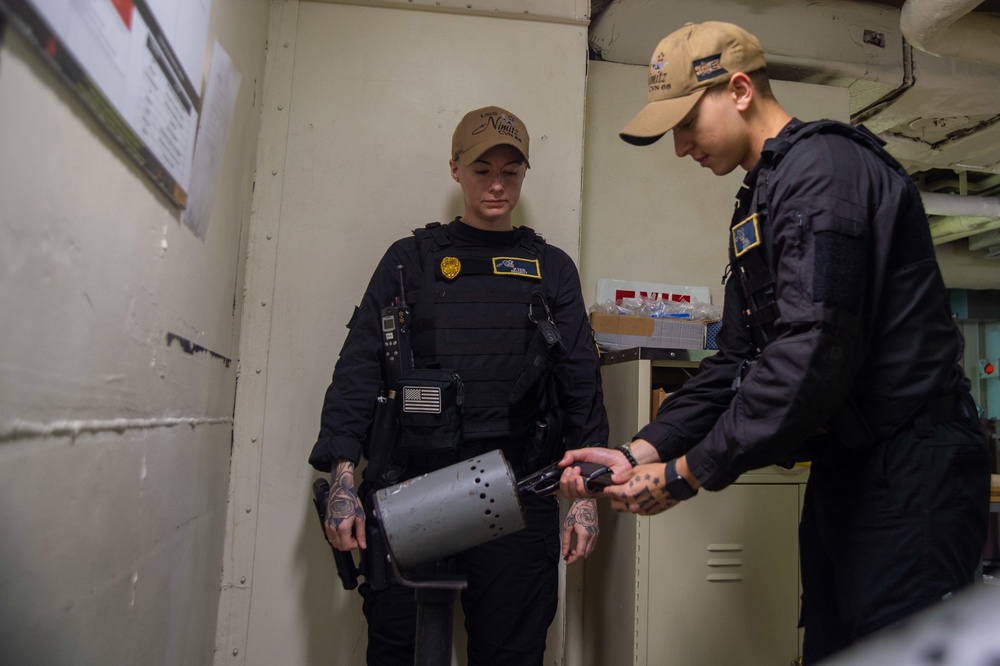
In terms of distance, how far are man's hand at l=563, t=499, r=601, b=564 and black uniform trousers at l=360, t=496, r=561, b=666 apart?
0.05 metres

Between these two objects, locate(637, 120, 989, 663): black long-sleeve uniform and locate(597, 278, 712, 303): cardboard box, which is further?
locate(597, 278, 712, 303): cardboard box

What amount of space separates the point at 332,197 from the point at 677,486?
138cm

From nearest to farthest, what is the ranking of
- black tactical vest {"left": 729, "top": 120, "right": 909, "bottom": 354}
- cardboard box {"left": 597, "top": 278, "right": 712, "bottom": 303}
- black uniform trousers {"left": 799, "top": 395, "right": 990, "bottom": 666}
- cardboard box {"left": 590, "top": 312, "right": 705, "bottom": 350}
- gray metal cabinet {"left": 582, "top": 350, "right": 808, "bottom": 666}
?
1. black uniform trousers {"left": 799, "top": 395, "right": 990, "bottom": 666}
2. black tactical vest {"left": 729, "top": 120, "right": 909, "bottom": 354}
3. gray metal cabinet {"left": 582, "top": 350, "right": 808, "bottom": 666}
4. cardboard box {"left": 590, "top": 312, "right": 705, "bottom": 350}
5. cardboard box {"left": 597, "top": 278, "right": 712, "bottom": 303}

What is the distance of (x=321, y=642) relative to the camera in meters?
1.87

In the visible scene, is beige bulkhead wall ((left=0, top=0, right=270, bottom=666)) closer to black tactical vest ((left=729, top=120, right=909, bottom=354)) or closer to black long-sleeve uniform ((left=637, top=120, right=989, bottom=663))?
black long-sleeve uniform ((left=637, top=120, right=989, bottom=663))

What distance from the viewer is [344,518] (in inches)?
58.2

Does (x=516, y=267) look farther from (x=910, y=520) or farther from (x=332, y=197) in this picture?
(x=910, y=520)

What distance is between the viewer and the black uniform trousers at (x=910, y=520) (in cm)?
99

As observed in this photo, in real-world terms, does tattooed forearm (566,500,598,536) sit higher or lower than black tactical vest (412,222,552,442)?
lower

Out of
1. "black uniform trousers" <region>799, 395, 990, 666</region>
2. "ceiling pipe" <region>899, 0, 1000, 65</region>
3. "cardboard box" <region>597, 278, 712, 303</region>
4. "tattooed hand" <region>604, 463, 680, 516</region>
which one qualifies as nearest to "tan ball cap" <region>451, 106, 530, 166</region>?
"cardboard box" <region>597, 278, 712, 303</region>

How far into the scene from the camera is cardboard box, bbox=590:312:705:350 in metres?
2.05

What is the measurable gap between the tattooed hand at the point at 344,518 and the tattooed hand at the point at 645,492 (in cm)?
59

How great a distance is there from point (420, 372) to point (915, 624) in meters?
1.35

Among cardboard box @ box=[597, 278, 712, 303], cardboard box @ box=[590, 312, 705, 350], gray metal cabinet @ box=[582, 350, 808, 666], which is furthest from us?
cardboard box @ box=[597, 278, 712, 303]
